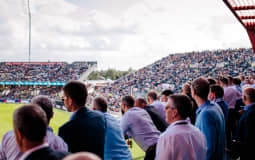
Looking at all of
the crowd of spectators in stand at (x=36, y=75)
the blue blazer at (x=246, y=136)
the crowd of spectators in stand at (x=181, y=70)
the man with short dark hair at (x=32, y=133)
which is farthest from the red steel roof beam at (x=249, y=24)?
the crowd of spectators in stand at (x=36, y=75)

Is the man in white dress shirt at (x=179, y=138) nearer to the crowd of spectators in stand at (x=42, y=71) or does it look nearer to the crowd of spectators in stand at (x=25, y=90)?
the crowd of spectators in stand at (x=42, y=71)

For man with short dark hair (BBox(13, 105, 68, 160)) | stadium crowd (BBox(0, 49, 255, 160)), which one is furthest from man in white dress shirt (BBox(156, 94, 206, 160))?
man with short dark hair (BBox(13, 105, 68, 160))

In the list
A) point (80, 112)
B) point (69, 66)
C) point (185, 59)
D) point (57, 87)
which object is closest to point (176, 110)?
point (80, 112)

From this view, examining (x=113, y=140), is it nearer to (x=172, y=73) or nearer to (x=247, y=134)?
(x=247, y=134)

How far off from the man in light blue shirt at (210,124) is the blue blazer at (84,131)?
1.26 meters

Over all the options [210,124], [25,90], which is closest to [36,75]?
[25,90]

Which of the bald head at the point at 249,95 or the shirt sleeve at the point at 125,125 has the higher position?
the bald head at the point at 249,95

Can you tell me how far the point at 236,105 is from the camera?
666 centimetres

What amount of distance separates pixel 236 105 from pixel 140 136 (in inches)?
150

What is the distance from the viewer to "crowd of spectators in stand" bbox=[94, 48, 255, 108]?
2625 centimetres

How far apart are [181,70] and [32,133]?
104 feet

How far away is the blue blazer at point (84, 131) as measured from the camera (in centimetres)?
269

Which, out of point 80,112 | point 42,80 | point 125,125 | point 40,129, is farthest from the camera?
point 42,80

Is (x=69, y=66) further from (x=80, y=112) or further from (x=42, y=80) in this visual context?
(x=80, y=112)
